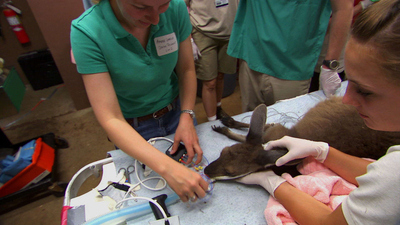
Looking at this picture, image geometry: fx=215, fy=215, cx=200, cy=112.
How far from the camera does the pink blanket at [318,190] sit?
0.82 meters

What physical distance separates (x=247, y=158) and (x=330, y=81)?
3.01 ft

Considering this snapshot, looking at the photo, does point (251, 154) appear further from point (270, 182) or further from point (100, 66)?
point (100, 66)

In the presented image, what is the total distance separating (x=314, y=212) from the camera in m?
0.76

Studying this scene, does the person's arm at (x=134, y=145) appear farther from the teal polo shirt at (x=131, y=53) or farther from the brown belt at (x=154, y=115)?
the brown belt at (x=154, y=115)

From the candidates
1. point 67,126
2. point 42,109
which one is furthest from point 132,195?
point 42,109

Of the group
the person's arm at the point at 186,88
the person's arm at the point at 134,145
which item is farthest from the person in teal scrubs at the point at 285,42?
the person's arm at the point at 134,145

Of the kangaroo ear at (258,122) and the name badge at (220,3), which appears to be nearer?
the kangaroo ear at (258,122)

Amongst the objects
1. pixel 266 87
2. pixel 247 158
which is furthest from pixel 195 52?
pixel 247 158

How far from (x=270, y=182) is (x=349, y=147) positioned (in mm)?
441

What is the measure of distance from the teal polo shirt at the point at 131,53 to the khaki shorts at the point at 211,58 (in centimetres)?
87

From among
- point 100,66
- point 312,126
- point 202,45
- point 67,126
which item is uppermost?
point 100,66

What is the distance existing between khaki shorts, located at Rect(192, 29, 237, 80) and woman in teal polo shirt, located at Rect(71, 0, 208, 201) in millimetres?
871

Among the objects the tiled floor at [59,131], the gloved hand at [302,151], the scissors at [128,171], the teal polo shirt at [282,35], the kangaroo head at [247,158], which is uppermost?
the teal polo shirt at [282,35]

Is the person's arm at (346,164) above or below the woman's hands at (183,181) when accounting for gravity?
below
